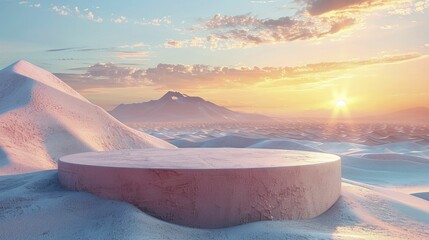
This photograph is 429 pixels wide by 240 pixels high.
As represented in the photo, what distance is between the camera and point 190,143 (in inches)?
771

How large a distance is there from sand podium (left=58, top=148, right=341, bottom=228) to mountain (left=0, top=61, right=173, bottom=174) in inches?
139

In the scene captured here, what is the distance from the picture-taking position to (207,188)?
4129 mm

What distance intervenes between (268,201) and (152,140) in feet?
22.9

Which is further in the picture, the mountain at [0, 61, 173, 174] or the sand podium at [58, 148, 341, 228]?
the mountain at [0, 61, 173, 174]

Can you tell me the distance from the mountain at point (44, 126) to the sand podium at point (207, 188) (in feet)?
11.6

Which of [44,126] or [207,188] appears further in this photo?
[44,126]

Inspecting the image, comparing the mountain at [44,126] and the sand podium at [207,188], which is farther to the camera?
the mountain at [44,126]

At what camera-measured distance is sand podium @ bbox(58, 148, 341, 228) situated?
13.6 feet

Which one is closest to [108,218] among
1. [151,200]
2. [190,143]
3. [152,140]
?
[151,200]

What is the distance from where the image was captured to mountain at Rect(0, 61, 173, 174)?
822cm

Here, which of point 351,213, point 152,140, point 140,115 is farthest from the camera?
point 140,115

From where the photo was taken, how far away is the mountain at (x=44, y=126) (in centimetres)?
822

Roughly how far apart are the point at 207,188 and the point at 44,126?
5.86 m

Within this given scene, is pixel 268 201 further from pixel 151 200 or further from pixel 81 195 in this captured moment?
pixel 81 195
